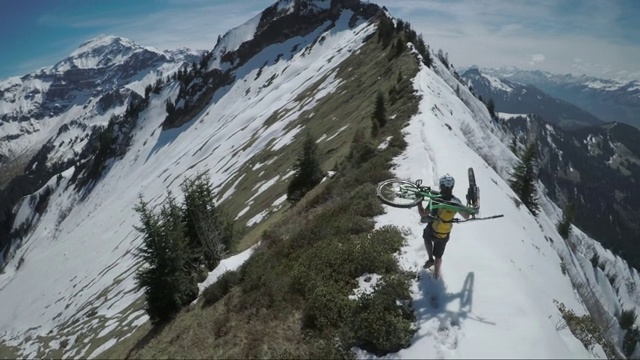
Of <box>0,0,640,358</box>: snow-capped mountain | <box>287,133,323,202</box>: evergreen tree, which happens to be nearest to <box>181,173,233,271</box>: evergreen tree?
<box>0,0,640,358</box>: snow-capped mountain

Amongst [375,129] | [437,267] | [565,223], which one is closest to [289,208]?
[375,129]

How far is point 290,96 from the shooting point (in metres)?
104

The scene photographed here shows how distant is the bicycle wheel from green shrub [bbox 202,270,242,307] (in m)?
7.51

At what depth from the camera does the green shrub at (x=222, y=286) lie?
57.8 feet

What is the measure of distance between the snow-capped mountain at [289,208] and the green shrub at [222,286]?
331 centimetres

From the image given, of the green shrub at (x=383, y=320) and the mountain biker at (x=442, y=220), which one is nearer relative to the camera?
the green shrub at (x=383, y=320)

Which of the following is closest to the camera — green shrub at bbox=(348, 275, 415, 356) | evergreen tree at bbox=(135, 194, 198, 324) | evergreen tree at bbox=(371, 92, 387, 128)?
green shrub at bbox=(348, 275, 415, 356)

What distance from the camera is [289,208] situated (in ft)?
105

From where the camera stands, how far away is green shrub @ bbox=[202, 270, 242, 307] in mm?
17628

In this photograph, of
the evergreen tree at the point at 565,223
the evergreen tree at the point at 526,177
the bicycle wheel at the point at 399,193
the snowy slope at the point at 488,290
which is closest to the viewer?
the snowy slope at the point at 488,290

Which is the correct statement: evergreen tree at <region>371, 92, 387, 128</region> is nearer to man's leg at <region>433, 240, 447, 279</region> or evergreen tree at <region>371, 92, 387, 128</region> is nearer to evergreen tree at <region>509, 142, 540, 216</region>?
evergreen tree at <region>509, 142, 540, 216</region>

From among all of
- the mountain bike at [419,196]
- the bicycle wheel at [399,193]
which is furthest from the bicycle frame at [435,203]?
the bicycle wheel at [399,193]

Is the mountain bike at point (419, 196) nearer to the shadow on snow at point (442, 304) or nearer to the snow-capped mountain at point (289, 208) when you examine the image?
the snow-capped mountain at point (289, 208)

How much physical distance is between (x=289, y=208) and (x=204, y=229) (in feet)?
23.0
